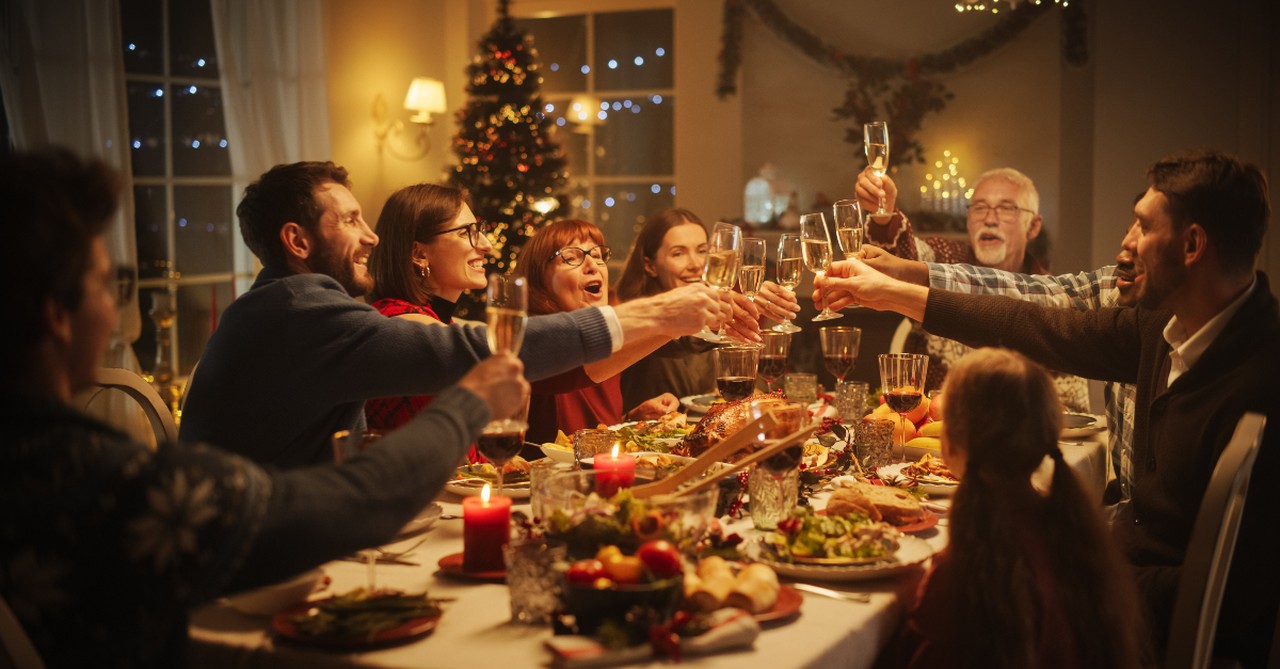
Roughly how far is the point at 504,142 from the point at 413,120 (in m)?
0.83

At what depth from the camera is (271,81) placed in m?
5.70

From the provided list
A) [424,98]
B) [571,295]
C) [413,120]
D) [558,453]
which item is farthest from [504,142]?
[558,453]

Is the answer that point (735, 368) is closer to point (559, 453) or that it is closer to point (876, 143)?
point (559, 453)

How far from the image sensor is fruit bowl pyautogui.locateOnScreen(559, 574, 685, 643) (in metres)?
1.34

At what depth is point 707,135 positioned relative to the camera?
714 cm

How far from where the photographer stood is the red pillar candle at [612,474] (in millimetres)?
1790

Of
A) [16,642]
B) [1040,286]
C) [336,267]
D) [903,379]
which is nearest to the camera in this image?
[16,642]

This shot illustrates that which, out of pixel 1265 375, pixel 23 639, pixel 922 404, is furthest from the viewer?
pixel 922 404

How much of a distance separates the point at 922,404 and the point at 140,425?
9.27 feet

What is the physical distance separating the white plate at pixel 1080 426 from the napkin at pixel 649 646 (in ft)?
6.06

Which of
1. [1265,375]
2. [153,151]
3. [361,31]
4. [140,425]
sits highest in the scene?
[361,31]

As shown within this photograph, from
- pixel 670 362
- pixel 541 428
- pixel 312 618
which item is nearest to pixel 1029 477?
pixel 312 618

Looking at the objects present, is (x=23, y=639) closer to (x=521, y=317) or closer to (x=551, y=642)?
(x=551, y=642)

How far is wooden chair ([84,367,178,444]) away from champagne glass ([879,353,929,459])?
156cm
